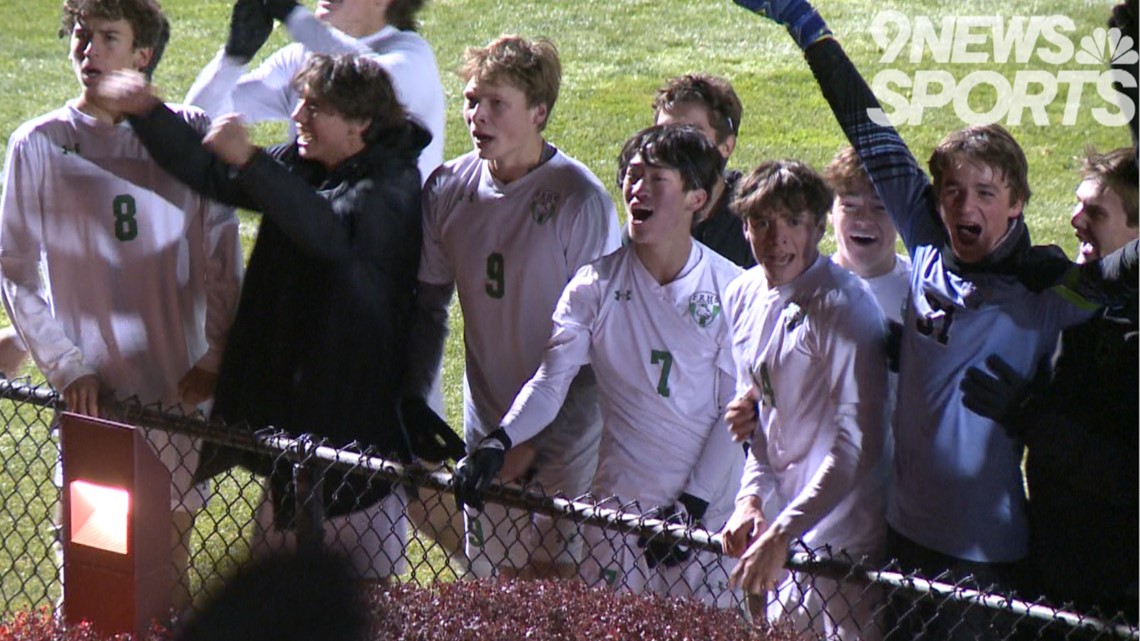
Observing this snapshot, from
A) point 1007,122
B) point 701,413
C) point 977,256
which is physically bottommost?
point 1007,122

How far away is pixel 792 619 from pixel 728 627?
446 mm

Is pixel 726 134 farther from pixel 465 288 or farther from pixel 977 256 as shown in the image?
pixel 977 256

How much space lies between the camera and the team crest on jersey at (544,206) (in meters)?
3.56

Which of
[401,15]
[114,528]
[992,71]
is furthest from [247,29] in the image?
[992,71]

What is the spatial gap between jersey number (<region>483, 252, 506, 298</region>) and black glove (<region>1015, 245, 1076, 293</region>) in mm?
1190

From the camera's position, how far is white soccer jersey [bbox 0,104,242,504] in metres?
3.76

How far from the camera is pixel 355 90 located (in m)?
3.57

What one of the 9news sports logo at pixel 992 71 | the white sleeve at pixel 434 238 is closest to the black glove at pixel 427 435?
the white sleeve at pixel 434 238

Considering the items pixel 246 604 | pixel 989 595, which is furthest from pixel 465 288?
pixel 246 604

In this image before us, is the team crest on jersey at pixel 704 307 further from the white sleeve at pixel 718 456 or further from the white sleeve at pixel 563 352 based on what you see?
the white sleeve at pixel 563 352

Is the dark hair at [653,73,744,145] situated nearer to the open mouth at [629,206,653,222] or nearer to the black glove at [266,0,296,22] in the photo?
the open mouth at [629,206,653,222]

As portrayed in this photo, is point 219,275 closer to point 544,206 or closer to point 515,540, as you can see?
point 544,206

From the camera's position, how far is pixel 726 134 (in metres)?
3.92

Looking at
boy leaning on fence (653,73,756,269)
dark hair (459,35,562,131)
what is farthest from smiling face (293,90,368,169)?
boy leaning on fence (653,73,756,269)
